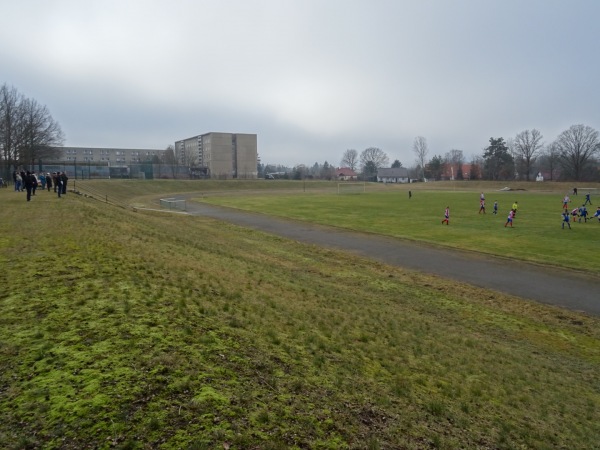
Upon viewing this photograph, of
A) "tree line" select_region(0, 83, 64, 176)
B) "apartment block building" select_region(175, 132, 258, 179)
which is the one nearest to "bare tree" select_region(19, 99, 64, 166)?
"tree line" select_region(0, 83, 64, 176)

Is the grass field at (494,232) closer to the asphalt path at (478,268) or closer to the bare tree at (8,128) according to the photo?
the asphalt path at (478,268)

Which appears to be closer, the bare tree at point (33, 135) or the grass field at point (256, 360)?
the grass field at point (256, 360)

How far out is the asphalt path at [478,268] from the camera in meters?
15.2

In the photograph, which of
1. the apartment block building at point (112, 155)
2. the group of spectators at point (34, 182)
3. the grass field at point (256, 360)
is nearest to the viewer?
the grass field at point (256, 360)

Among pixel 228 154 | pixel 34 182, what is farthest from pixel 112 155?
pixel 34 182

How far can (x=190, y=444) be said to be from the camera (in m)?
4.04

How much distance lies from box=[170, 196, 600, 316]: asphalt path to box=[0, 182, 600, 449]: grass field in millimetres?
1975

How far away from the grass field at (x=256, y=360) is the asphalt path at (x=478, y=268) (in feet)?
6.48

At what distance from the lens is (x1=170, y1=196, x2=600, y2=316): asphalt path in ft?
49.9

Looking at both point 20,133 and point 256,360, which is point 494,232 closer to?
point 256,360

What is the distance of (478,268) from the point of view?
19422mm

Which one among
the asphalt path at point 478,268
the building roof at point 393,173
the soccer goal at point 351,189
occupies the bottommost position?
Answer: the asphalt path at point 478,268

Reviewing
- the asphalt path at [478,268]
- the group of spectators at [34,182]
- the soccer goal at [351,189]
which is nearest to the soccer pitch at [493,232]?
the asphalt path at [478,268]

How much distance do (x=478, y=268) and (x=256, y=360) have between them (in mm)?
16256
